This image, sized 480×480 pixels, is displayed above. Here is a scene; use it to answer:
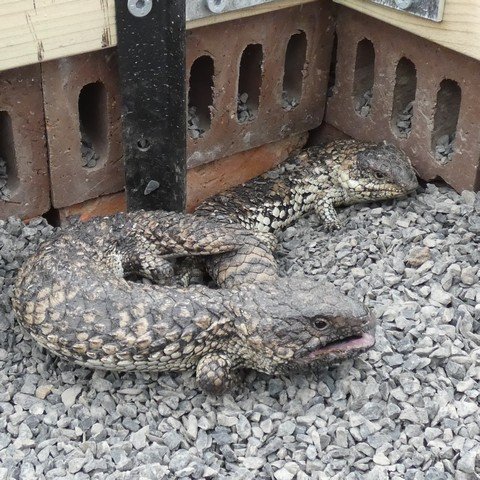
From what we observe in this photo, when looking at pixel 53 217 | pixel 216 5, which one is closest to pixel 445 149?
pixel 216 5

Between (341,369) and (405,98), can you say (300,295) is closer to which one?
(341,369)

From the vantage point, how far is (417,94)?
4.82 meters

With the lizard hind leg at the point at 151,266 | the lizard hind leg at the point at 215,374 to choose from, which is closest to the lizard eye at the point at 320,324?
the lizard hind leg at the point at 215,374

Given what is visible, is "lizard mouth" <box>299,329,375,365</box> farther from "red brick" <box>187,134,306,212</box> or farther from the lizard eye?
Result: "red brick" <box>187,134,306,212</box>

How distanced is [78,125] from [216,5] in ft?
2.86

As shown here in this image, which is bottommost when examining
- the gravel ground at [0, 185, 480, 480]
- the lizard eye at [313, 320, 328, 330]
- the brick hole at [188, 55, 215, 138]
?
the gravel ground at [0, 185, 480, 480]

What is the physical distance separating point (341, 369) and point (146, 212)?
1.24m

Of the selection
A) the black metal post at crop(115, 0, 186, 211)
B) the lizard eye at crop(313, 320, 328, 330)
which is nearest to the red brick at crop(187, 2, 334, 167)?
the black metal post at crop(115, 0, 186, 211)

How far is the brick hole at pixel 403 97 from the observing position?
502cm

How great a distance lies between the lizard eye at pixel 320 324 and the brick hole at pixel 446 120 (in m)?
1.54

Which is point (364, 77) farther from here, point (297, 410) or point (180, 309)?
point (297, 410)

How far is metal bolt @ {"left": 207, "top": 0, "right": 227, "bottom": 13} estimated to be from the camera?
4.27 meters

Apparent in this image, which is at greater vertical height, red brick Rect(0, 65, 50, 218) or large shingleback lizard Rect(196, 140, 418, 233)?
red brick Rect(0, 65, 50, 218)

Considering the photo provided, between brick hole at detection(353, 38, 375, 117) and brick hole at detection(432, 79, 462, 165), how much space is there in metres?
0.45
